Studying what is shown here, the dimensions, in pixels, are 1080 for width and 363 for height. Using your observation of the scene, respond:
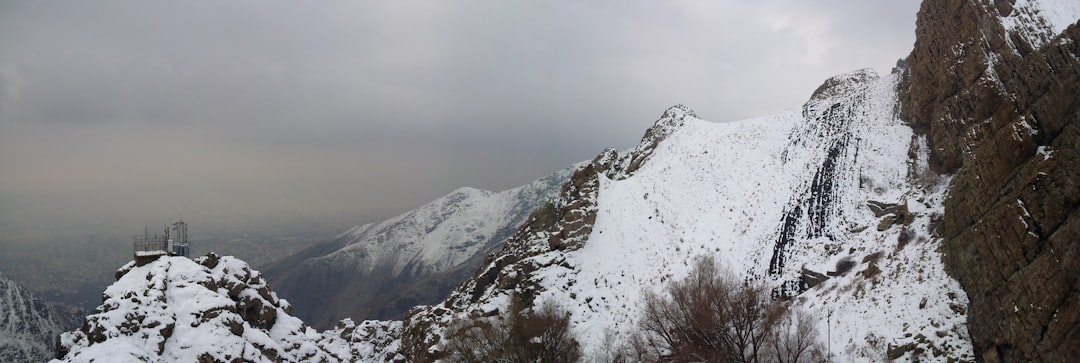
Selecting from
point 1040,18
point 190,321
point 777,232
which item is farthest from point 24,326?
point 1040,18

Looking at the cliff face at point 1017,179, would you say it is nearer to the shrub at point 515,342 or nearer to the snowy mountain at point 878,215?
the snowy mountain at point 878,215

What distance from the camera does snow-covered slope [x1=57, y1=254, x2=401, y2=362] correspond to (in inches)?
1033

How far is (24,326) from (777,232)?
435 ft

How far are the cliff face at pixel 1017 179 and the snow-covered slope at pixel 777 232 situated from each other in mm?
1729

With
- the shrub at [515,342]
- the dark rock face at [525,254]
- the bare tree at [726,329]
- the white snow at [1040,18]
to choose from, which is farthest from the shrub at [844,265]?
the dark rock face at [525,254]

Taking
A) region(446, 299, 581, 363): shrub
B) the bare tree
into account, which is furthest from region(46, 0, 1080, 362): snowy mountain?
the bare tree

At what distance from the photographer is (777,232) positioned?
1377 inches

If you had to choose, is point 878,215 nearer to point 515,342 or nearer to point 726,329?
point 726,329

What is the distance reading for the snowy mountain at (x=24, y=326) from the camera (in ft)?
298

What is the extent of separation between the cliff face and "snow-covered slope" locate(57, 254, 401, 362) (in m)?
34.9

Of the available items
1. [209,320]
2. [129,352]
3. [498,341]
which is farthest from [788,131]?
[129,352]

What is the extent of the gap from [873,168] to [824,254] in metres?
9.27

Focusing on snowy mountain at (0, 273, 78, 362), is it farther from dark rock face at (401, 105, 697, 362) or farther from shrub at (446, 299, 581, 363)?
shrub at (446, 299, 581, 363)

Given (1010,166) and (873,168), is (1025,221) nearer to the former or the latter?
(1010,166)
